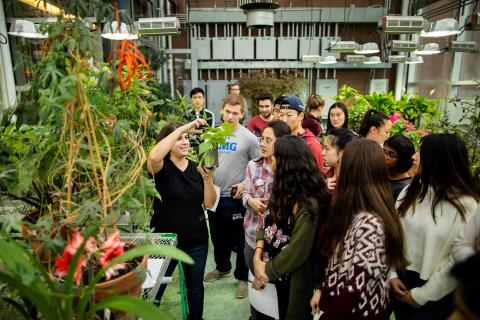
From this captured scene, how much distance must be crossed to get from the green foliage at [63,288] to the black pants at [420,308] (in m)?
1.30

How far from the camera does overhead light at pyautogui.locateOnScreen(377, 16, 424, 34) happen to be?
4.42m

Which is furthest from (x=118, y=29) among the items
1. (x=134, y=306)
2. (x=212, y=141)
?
(x=212, y=141)

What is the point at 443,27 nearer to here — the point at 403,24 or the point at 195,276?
the point at 403,24

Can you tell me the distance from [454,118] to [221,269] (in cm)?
743

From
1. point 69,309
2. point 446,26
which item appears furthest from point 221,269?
point 446,26

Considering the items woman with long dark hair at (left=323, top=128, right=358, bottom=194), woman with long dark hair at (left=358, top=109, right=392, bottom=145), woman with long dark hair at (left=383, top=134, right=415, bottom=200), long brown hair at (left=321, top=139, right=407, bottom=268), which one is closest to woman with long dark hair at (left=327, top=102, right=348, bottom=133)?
woman with long dark hair at (left=358, top=109, right=392, bottom=145)

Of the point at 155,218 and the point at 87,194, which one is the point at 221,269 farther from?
the point at 87,194

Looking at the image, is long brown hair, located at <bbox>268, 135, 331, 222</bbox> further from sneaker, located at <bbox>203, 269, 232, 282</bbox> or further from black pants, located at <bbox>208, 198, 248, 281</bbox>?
sneaker, located at <bbox>203, 269, 232, 282</bbox>

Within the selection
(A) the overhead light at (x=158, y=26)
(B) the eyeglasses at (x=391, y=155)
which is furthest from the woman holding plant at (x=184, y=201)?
(A) the overhead light at (x=158, y=26)

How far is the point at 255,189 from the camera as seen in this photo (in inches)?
88.8

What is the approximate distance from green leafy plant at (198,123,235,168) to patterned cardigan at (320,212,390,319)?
0.86 meters

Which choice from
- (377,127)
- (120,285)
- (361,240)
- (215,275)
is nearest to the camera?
(120,285)

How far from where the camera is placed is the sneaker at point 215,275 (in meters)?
3.07

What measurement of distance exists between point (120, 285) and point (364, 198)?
997 mm
